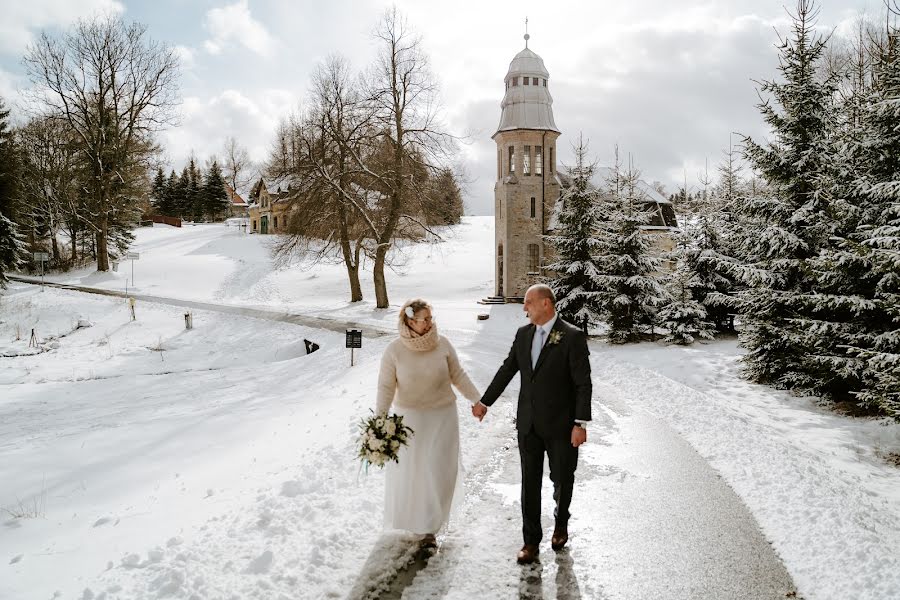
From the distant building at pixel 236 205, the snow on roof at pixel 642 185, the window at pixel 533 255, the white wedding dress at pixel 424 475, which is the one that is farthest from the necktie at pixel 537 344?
the distant building at pixel 236 205

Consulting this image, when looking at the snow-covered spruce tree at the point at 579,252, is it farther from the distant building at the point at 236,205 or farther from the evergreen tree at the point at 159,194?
the distant building at the point at 236,205

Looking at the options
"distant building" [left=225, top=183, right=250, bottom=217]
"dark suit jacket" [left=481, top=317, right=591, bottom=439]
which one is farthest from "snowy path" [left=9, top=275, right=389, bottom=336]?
"distant building" [left=225, top=183, right=250, bottom=217]

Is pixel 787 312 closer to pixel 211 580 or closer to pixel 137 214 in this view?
pixel 211 580

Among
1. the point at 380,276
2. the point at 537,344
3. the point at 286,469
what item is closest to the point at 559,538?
the point at 537,344

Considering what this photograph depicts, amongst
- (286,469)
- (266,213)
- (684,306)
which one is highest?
(266,213)

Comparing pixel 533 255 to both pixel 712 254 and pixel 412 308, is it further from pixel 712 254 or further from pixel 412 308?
pixel 412 308

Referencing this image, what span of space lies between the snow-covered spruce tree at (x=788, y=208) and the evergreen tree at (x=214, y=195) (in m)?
79.3

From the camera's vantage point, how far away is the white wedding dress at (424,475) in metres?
5.09

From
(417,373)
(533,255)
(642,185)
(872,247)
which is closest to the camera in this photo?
(417,373)

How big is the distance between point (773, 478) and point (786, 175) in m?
9.02

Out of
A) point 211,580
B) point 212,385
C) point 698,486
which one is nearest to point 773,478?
point 698,486

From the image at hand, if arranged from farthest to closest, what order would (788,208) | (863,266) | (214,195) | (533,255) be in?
(214,195)
(533,255)
(788,208)
(863,266)

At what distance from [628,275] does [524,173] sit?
48.7 feet

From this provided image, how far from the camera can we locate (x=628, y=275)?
63.2 ft
